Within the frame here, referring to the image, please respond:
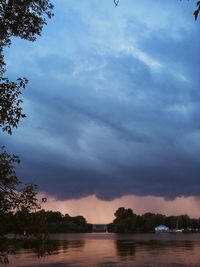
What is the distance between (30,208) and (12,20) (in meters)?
5.77

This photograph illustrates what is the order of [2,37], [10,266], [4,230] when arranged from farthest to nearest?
[10,266] < [2,37] < [4,230]

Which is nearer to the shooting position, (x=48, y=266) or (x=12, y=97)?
(x=12, y=97)

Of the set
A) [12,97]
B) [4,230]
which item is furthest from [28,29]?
[4,230]

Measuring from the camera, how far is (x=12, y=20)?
44.5 feet

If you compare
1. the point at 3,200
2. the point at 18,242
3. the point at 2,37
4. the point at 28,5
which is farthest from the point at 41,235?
the point at 28,5

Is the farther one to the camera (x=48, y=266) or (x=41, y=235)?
(x=48, y=266)

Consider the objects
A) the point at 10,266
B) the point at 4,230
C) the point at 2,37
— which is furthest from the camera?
the point at 10,266

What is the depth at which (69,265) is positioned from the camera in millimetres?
71812

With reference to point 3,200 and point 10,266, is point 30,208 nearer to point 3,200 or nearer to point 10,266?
point 3,200

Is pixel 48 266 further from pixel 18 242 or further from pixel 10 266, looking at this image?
pixel 18 242

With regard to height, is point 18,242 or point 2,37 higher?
point 2,37

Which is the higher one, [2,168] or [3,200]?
[2,168]

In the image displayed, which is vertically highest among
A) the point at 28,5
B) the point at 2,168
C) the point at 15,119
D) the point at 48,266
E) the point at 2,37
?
the point at 28,5

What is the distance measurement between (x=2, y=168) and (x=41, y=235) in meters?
2.58
